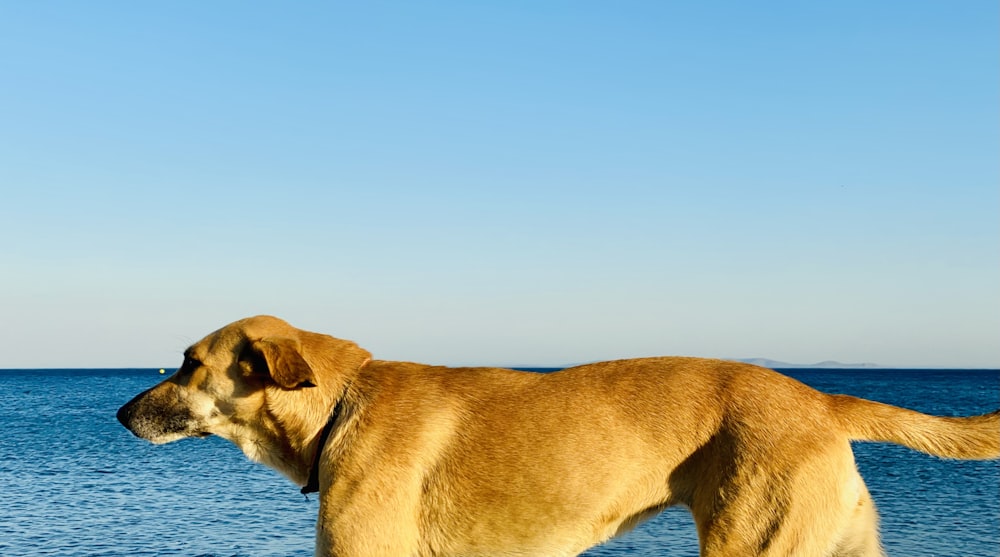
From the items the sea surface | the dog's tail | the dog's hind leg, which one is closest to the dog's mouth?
the dog's hind leg

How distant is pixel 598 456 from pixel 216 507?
76.9 feet

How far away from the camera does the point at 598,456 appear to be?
5.48 metres

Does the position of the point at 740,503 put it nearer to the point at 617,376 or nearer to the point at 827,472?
the point at 827,472

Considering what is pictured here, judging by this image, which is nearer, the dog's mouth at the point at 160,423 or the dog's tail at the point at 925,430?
the dog's tail at the point at 925,430

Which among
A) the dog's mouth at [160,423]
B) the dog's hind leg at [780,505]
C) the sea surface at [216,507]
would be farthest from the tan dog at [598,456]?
the sea surface at [216,507]

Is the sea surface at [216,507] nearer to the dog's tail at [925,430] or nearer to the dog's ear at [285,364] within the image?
the dog's tail at [925,430]

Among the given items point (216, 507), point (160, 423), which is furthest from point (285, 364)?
point (216, 507)

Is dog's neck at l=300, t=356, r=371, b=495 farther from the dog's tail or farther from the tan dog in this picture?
the dog's tail

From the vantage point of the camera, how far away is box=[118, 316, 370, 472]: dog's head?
6.09m

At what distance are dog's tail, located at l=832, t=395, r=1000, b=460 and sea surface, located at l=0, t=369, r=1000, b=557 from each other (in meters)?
9.89

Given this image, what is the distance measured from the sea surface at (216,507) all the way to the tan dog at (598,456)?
1001 cm

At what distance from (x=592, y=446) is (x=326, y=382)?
1.92m

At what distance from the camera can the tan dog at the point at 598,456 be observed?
17.6ft

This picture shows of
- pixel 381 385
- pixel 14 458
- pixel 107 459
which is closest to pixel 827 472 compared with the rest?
pixel 381 385
